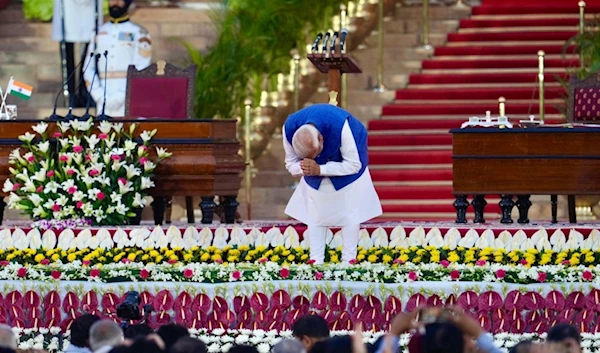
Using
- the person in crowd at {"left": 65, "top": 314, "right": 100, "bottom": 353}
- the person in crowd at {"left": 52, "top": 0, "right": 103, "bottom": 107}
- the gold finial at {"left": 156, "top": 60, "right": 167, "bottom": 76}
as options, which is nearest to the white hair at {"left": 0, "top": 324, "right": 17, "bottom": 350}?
the person in crowd at {"left": 65, "top": 314, "right": 100, "bottom": 353}

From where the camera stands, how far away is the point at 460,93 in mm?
17734

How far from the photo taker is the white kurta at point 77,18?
16547 mm

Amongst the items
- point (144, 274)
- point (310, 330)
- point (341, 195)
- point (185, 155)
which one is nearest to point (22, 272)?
point (144, 274)

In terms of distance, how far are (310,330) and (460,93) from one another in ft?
31.6

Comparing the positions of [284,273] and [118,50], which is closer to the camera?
[284,273]

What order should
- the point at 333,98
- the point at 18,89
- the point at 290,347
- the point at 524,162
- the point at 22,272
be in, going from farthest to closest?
the point at 18,89, the point at 524,162, the point at 333,98, the point at 22,272, the point at 290,347

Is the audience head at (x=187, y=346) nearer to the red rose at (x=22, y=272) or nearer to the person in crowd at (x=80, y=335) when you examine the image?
the person in crowd at (x=80, y=335)

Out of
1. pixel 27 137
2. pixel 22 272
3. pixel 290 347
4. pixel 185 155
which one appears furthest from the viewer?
pixel 185 155

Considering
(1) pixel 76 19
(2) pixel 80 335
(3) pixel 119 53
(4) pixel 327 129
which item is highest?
(1) pixel 76 19

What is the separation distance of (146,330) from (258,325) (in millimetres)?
1584

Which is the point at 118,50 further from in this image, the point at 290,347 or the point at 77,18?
the point at 290,347

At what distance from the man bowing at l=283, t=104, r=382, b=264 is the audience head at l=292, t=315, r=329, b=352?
2.64 m

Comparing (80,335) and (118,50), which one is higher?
(118,50)

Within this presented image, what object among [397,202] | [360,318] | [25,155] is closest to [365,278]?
[360,318]
